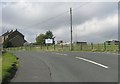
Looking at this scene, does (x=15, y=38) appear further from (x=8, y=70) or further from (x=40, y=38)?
(x=8, y=70)

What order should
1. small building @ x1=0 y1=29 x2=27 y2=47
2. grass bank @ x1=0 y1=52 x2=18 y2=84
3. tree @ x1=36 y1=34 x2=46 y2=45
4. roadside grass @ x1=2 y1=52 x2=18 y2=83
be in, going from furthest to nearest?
1. small building @ x1=0 y1=29 x2=27 y2=47
2. tree @ x1=36 y1=34 x2=46 y2=45
3. roadside grass @ x1=2 y1=52 x2=18 y2=83
4. grass bank @ x1=0 y1=52 x2=18 y2=84

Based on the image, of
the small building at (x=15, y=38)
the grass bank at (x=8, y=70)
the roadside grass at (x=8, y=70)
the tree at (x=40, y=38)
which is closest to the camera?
the grass bank at (x=8, y=70)

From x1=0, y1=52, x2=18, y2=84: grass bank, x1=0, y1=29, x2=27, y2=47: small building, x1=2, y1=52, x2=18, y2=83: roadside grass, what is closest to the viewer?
x1=0, y1=52, x2=18, y2=84: grass bank

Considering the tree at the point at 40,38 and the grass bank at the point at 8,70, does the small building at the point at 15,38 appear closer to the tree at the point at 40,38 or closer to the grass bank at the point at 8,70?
the tree at the point at 40,38

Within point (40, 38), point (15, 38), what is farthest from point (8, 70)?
point (15, 38)

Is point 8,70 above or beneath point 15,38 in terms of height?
beneath

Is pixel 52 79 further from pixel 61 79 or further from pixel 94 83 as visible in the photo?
pixel 94 83

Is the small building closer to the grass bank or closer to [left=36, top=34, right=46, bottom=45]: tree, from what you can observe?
[left=36, top=34, right=46, bottom=45]: tree

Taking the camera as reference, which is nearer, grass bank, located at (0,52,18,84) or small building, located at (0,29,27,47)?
grass bank, located at (0,52,18,84)

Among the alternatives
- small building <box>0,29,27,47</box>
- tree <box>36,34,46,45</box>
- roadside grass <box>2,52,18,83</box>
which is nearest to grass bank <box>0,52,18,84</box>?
roadside grass <box>2,52,18,83</box>

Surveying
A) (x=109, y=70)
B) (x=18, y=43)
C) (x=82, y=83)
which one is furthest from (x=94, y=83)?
(x=18, y=43)

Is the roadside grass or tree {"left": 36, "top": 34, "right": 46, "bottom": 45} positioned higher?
tree {"left": 36, "top": 34, "right": 46, "bottom": 45}

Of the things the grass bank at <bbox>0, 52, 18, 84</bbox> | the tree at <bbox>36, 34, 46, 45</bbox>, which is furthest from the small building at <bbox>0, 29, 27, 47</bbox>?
the grass bank at <bbox>0, 52, 18, 84</bbox>

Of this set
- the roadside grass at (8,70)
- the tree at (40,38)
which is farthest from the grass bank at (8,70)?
the tree at (40,38)
